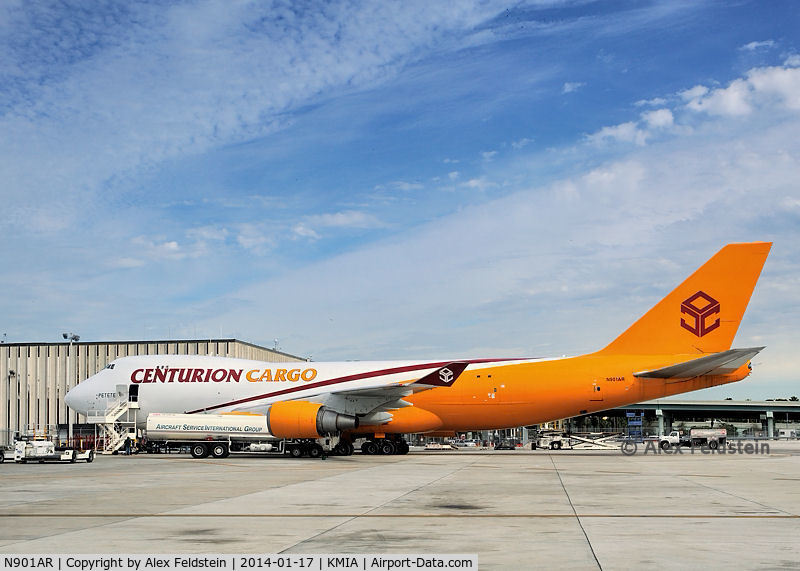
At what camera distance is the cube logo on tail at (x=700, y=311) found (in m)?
39.3

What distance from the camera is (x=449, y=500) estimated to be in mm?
17172

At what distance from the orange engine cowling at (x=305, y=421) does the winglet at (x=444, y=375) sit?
4154 mm

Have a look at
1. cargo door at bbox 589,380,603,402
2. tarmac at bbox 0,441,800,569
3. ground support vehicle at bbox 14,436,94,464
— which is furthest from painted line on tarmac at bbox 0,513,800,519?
cargo door at bbox 589,380,603,402

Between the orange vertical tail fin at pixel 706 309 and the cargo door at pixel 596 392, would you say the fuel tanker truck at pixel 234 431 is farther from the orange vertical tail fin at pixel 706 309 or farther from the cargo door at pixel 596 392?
the orange vertical tail fin at pixel 706 309

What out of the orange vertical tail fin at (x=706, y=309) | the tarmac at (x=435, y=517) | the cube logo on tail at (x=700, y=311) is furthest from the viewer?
the cube logo on tail at (x=700, y=311)

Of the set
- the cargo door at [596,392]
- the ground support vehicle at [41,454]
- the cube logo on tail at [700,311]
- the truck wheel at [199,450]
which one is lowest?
the truck wheel at [199,450]

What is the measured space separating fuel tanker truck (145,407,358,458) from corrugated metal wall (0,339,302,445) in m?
37.3

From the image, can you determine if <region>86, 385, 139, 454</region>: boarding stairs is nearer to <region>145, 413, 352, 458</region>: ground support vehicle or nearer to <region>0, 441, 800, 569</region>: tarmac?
<region>145, 413, 352, 458</region>: ground support vehicle

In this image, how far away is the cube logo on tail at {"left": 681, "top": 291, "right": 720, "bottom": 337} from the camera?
39.3 m

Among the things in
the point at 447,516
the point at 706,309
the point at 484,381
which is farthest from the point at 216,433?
the point at 447,516

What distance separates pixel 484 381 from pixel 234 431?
1319cm

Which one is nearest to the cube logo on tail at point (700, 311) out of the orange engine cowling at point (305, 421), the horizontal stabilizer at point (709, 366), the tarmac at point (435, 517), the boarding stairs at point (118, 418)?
the horizontal stabilizer at point (709, 366)

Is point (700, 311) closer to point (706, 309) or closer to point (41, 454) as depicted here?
point (706, 309)

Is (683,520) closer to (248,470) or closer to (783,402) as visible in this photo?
(248,470)
